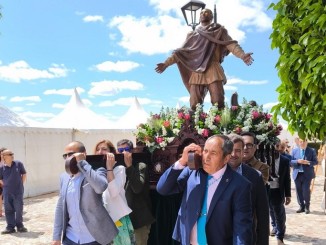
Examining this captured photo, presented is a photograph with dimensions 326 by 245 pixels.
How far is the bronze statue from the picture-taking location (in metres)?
5.48

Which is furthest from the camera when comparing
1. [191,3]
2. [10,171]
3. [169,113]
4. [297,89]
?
[10,171]

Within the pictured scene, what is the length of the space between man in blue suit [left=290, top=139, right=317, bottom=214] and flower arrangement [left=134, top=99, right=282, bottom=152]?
5.11 meters

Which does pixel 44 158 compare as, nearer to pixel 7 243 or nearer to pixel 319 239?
pixel 7 243

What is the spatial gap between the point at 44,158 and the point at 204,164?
12601 millimetres

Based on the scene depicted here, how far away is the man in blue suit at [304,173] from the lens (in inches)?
384

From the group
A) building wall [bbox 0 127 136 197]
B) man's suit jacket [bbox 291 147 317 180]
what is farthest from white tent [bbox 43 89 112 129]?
man's suit jacket [bbox 291 147 317 180]

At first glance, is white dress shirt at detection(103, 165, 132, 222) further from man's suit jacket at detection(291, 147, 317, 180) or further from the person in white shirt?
man's suit jacket at detection(291, 147, 317, 180)

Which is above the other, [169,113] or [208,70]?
[208,70]

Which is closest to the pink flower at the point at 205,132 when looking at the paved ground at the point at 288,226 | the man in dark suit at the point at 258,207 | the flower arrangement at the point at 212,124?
the flower arrangement at the point at 212,124

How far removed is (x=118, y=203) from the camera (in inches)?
163

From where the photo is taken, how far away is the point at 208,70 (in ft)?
18.2

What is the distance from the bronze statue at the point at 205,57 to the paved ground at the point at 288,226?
3.17m

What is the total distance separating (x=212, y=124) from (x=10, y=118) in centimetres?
1174

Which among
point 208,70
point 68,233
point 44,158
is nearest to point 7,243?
point 68,233
